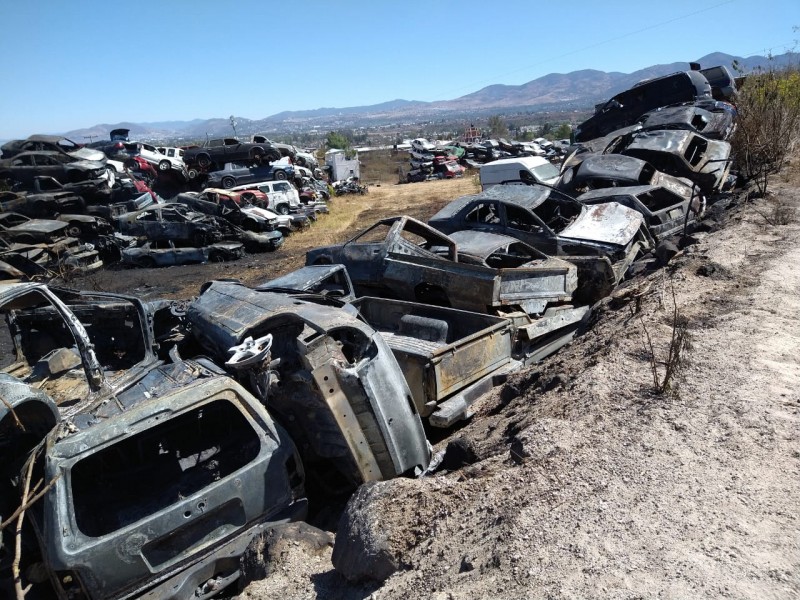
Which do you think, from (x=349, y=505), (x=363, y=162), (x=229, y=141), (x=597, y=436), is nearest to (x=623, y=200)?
(x=597, y=436)

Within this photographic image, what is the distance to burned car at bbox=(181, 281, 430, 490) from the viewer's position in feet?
11.9

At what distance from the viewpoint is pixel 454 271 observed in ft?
21.3

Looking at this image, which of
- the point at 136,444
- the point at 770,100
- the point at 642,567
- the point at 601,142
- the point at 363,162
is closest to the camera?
the point at 642,567

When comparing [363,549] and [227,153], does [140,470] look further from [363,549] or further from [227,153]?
[227,153]

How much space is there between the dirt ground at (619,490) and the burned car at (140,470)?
389 mm

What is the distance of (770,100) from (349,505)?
35.8 feet

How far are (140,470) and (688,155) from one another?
37.6ft

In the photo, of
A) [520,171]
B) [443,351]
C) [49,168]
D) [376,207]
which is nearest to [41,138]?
[49,168]

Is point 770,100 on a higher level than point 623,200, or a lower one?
higher

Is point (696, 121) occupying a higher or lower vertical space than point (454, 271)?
higher

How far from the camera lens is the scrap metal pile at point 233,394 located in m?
3.14

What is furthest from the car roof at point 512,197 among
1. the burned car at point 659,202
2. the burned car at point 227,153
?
the burned car at point 227,153

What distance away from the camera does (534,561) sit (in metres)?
2.62

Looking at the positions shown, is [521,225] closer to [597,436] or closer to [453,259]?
[453,259]
